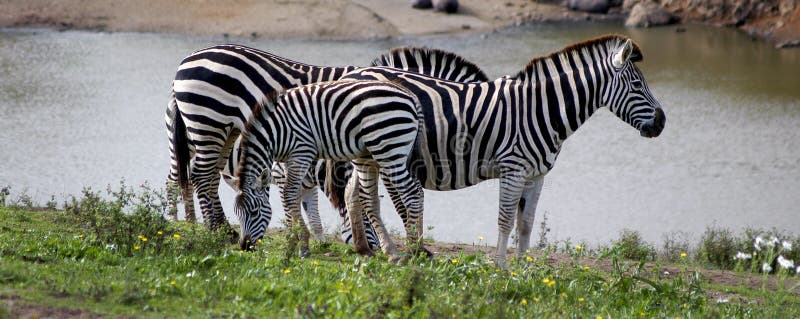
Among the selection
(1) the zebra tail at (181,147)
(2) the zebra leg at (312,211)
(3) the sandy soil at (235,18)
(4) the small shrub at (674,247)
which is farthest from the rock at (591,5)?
(1) the zebra tail at (181,147)

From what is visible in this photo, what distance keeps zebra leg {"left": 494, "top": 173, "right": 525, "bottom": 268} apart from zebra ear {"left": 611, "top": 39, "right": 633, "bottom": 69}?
1.40 m

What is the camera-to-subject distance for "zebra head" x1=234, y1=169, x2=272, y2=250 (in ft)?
28.6

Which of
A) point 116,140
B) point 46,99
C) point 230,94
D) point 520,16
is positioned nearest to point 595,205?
point 230,94

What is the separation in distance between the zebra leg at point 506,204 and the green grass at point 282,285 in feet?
2.20

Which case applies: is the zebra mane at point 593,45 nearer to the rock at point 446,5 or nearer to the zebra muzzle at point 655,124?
the zebra muzzle at point 655,124

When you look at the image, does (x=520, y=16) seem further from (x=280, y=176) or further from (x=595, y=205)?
(x=280, y=176)

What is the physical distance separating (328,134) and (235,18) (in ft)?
58.7

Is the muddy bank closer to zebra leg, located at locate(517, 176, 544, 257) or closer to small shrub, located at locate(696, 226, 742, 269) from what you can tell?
small shrub, located at locate(696, 226, 742, 269)

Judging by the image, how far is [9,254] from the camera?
729 cm

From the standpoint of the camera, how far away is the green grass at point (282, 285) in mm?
6289

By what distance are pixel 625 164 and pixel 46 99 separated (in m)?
11.5

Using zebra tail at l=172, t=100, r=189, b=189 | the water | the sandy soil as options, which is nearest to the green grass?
zebra tail at l=172, t=100, r=189, b=189

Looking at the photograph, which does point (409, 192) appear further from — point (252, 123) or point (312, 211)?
point (312, 211)

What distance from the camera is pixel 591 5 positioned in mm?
30109
